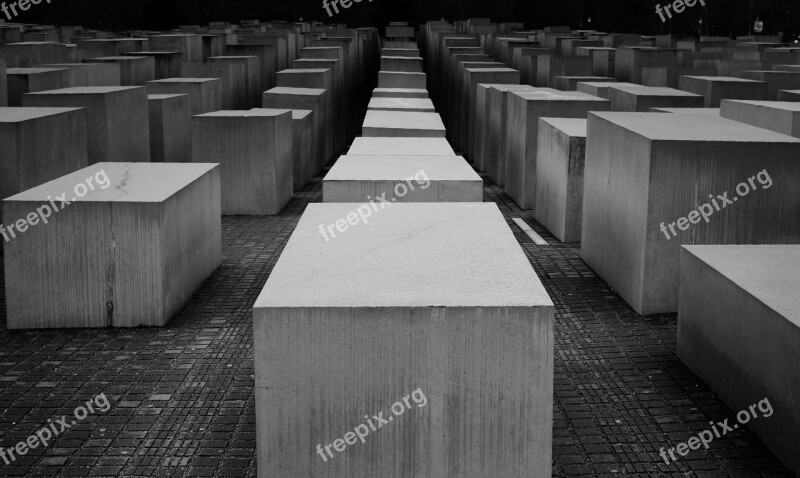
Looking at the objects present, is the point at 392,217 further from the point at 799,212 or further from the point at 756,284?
the point at 799,212

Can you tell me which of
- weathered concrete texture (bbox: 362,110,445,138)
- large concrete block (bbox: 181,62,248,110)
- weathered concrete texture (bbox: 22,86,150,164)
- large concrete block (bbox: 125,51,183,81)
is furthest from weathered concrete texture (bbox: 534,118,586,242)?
large concrete block (bbox: 125,51,183,81)

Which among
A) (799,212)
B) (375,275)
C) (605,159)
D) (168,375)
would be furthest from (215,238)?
(799,212)

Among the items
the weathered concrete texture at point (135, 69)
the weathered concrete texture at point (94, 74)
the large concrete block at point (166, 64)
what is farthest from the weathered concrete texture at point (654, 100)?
the large concrete block at point (166, 64)

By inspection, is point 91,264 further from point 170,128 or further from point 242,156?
point 170,128

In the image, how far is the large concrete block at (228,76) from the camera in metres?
18.3

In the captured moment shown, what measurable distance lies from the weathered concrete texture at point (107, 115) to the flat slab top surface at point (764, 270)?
792cm

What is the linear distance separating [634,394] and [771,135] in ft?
10.7

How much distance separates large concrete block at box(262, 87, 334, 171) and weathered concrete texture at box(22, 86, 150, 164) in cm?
351

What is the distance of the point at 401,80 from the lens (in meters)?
19.9

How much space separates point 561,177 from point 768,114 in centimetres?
229

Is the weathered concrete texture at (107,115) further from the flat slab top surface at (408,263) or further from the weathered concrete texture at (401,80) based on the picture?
the weathered concrete texture at (401,80)

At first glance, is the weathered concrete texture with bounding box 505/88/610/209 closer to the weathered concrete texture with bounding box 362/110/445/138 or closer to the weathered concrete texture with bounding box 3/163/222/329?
the weathered concrete texture with bounding box 362/110/445/138

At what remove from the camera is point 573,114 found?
12.7m

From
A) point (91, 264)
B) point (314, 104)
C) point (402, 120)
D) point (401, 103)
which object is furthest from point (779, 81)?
point (91, 264)
